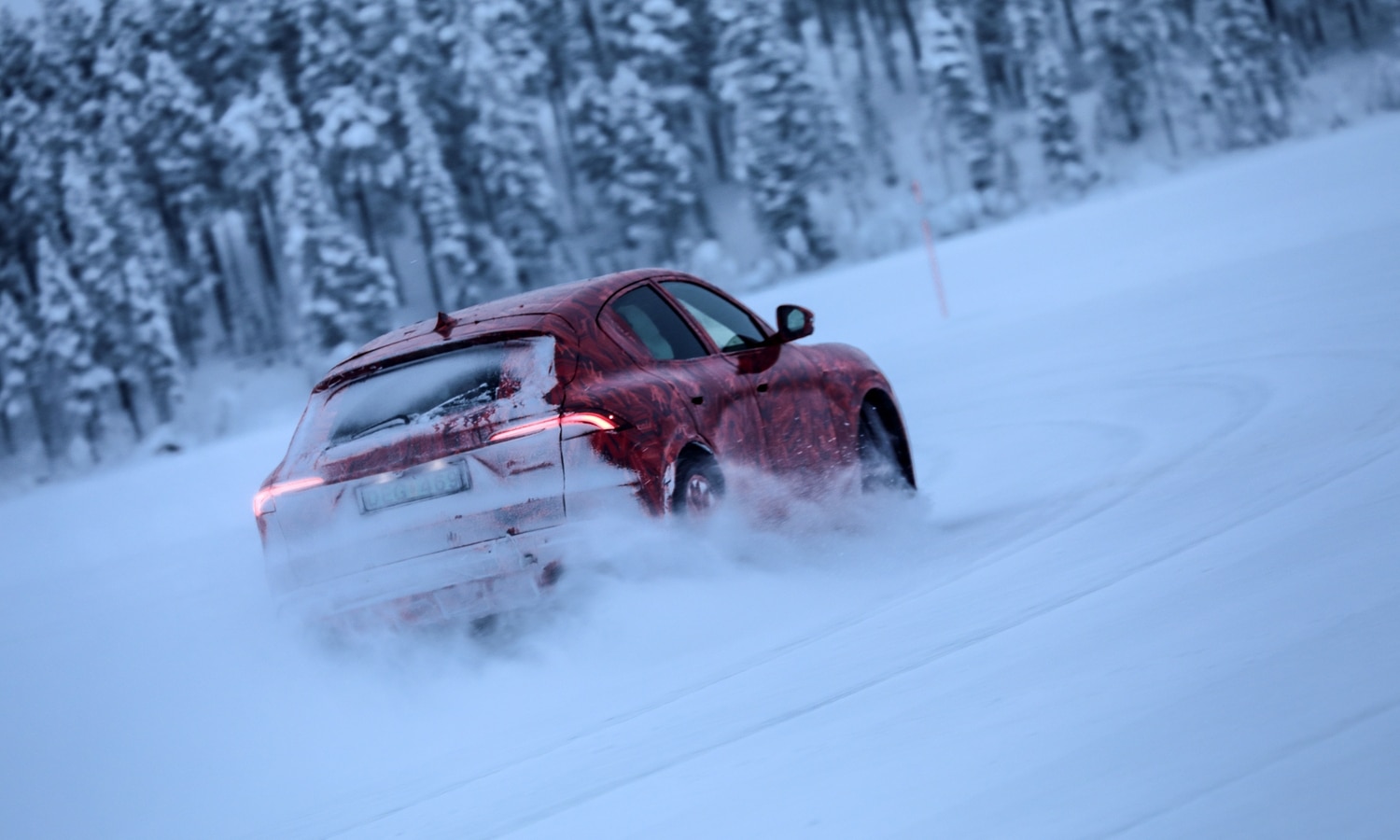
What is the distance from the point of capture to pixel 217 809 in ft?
16.4

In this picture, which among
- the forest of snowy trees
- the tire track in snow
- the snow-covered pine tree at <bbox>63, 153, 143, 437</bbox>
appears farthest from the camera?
the snow-covered pine tree at <bbox>63, 153, 143, 437</bbox>

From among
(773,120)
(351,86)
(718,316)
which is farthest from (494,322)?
(773,120)

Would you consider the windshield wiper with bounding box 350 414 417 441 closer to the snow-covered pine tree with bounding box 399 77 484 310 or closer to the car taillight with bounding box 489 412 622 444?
the car taillight with bounding box 489 412 622 444

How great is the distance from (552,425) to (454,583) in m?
0.72

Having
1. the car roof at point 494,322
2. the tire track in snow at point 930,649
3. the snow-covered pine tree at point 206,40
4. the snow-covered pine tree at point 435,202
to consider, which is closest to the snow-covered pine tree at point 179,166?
the snow-covered pine tree at point 206,40

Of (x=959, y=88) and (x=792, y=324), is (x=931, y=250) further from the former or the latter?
(x=959, y=88)

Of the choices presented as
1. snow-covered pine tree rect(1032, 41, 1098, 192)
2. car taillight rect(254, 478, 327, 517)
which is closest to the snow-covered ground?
car taillight rect(254, 478, 327, 517)

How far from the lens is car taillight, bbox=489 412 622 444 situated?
18.2ft

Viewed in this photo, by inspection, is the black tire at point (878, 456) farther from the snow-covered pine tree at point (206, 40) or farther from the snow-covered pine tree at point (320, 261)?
the snow-covered pine tree at point (206, 40)

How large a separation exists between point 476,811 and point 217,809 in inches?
50.9

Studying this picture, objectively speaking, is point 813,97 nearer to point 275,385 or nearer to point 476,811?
point 275,385

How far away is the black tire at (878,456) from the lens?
8242mm

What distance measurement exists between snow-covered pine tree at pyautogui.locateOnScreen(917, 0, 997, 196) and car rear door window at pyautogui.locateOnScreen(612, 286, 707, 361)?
150ft

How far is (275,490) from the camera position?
19.2 feet
